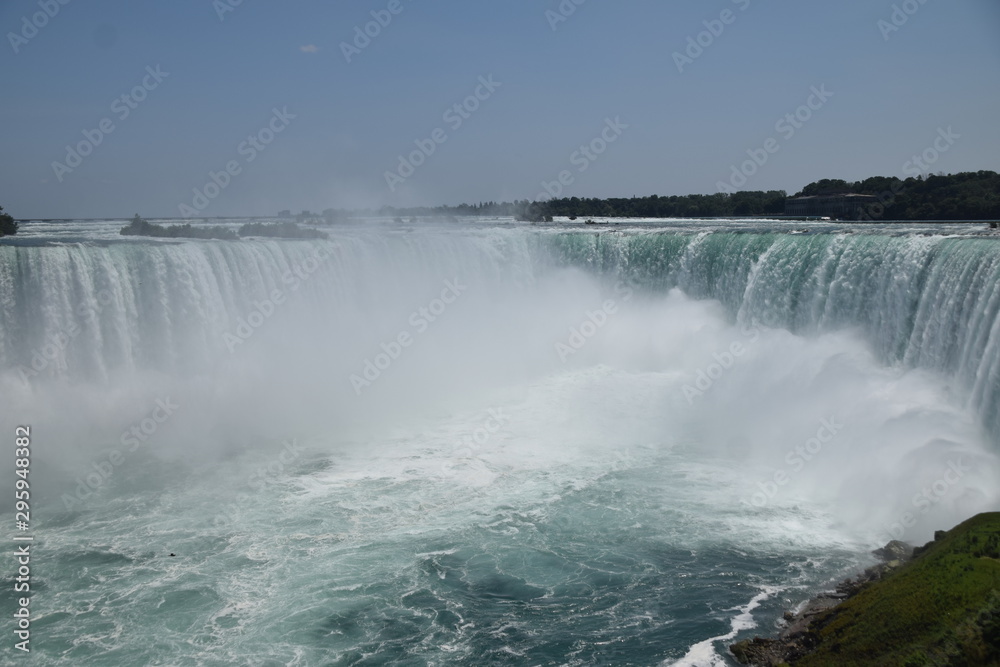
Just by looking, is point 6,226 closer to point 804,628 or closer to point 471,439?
point 471,439

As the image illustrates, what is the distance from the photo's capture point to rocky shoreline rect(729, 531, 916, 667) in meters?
7.95

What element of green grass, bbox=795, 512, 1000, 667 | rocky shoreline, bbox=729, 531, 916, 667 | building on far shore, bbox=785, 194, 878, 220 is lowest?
rocky shoreline, bbox=729, 531, 916, 667

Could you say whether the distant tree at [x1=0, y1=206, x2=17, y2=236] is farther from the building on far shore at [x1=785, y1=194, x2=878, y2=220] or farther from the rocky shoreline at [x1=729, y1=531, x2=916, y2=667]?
the building on far shore at [x1=785, y1=194, x2=878, y2=220]

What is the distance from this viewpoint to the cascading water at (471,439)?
9297mm

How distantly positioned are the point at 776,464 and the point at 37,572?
1248 cm

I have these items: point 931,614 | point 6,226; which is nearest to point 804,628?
point 931,614

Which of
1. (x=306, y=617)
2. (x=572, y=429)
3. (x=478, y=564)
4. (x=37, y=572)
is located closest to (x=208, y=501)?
(x=37, y=572)

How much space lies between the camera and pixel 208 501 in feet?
41.3

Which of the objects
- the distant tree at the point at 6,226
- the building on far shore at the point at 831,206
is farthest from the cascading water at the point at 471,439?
the building on far shore at the point at 831,206

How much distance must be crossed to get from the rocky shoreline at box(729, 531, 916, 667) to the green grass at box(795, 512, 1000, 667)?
0.16 meters

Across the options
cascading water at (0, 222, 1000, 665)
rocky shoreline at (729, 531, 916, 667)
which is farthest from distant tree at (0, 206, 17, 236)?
rocky shoreline at (729, 531, 916, 667)

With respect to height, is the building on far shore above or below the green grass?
above

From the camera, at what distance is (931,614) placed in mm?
7145

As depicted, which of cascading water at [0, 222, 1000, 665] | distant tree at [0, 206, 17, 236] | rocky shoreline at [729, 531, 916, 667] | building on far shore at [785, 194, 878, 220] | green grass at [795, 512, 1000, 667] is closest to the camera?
green grass at [795, 512, 1000, 667]
